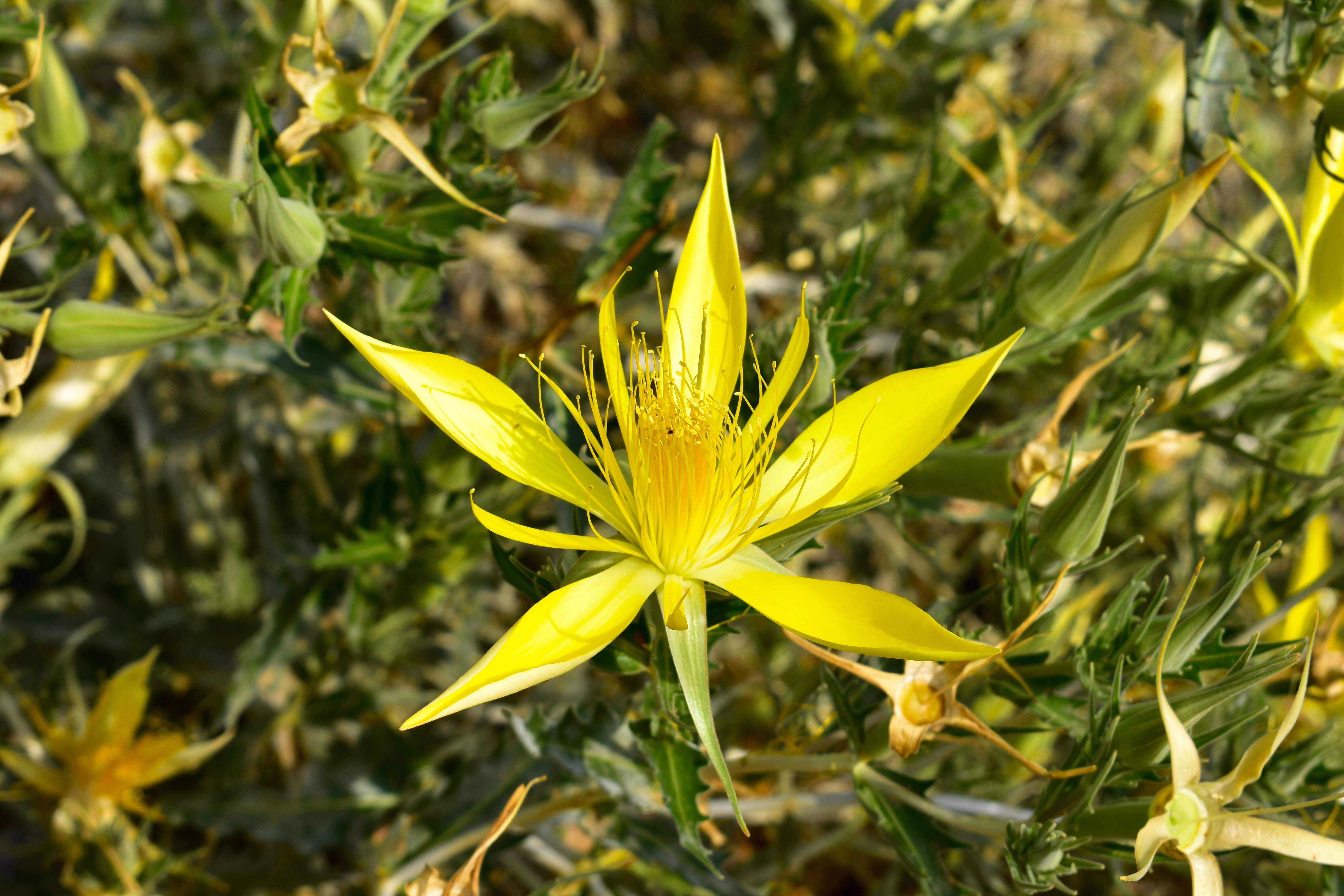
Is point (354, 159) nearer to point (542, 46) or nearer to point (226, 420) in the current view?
point (226, 420)

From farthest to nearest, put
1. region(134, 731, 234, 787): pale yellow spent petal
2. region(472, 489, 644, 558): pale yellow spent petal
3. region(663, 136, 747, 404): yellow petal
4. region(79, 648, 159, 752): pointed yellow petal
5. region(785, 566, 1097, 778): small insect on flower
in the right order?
region(79, 648, 159, 752): pointed yellow petal, region(134, 731, 234, 787): pale yellow spent petal, region(663, 136, 747, 404): yellow petal, region(785, 566, 1097, 778): small insect on flower, region(472, 489, 644, 558): pale yellow spent petal

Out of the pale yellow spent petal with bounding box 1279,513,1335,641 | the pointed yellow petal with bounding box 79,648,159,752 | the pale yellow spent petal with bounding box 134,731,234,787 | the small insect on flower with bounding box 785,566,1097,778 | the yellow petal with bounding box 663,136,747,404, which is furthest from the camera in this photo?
the pale yellow spent petal with bounding box 1279,513,1335,641

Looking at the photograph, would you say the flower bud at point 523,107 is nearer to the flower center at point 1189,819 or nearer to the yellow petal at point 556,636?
the yellow petal at point 556,636

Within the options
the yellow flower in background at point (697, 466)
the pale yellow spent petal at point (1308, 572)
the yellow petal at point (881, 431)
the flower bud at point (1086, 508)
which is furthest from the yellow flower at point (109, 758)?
the pale yellow spent petal at point (1308, 572)

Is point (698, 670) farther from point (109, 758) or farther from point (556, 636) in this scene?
point (109, 758)

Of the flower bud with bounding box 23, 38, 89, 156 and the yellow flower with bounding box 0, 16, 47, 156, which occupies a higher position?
the yellow flower with bounding box 0, 16, 47, 156

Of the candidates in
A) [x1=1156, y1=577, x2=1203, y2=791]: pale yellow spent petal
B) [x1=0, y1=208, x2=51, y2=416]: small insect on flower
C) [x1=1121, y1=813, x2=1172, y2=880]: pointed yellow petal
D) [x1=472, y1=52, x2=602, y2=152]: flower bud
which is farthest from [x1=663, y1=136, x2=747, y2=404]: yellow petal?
[x1=0, y1=208, x2=51, y2=416]: small insect on flower

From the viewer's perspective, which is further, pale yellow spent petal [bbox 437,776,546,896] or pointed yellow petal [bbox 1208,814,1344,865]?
pale yellow spent petal [bbox 437,776,546,896]

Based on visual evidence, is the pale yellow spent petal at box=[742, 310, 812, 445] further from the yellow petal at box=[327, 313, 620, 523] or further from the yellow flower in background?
the yellow petal at box=[327, 313, 620, 523]

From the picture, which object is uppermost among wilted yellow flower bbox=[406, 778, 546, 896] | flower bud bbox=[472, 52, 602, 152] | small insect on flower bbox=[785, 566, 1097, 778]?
flower bud bbox=[472, 52, 602, 152]
